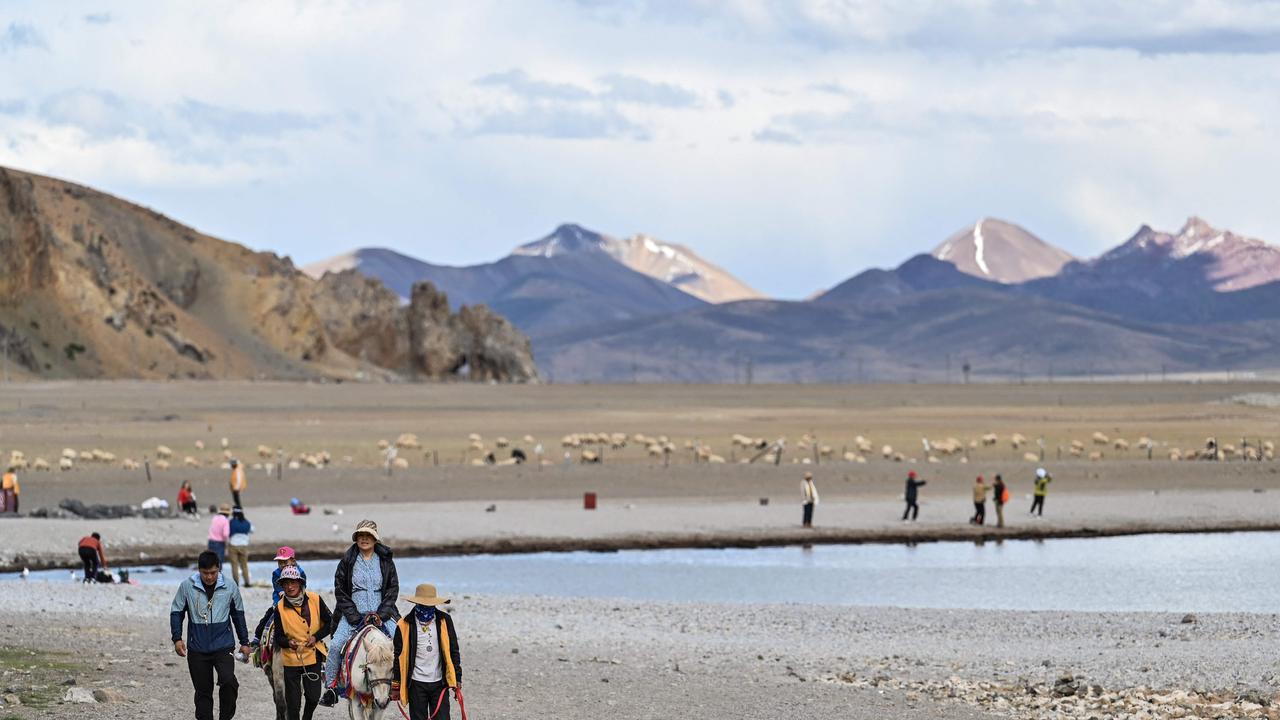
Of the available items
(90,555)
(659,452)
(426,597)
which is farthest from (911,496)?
(426,597)

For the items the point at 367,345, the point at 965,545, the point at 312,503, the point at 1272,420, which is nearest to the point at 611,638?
the point at 965,545

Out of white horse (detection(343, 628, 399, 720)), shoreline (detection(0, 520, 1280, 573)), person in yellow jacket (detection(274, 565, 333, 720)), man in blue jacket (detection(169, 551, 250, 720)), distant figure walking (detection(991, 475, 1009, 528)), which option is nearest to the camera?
white horse (detection(343, 628, 399, 720))

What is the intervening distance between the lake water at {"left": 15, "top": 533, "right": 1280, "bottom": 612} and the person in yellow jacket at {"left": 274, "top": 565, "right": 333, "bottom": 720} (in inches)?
520

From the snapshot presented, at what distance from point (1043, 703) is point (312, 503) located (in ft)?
86.7

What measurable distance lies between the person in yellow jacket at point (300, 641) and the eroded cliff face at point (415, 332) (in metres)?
140

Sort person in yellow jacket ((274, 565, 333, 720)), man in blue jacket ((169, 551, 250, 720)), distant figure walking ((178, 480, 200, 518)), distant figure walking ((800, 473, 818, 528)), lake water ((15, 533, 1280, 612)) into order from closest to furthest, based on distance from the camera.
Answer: person in yellow jacket ((274, 565, 333, 720)) < man in blue jacket ((169, 551, 250, 720)) < lake water ((15, 533, 1280, 612)) < distant figure walking ((800, 473, 818, 528)) < distant figure walking ((178, 480, 200, 518))

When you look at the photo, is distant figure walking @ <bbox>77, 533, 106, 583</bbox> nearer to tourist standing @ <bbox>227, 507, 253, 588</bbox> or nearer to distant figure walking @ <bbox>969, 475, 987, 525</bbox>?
tourist standing @ <bbox>227, 507, 253, 588</bbox>

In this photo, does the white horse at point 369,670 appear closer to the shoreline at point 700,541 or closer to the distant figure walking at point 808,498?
the shoreline at point 700,541

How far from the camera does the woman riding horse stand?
40.3 feet

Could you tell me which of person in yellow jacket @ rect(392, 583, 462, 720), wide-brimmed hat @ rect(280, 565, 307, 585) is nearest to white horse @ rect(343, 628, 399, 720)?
person in yellow jacket @ rect(392, 583, 462, 720)

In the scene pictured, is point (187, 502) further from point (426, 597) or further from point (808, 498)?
point (426, 597)

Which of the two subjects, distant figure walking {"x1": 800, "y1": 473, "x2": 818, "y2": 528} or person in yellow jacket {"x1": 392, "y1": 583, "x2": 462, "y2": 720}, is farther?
distant figure walking {"x1": 800, "y1": 473, "x2": 818, "y2": 528}

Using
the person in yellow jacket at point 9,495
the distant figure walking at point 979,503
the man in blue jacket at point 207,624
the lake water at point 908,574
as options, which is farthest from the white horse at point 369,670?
the person in yellow jacket at point 9,495

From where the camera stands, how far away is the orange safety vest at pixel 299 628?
12.9 meters
